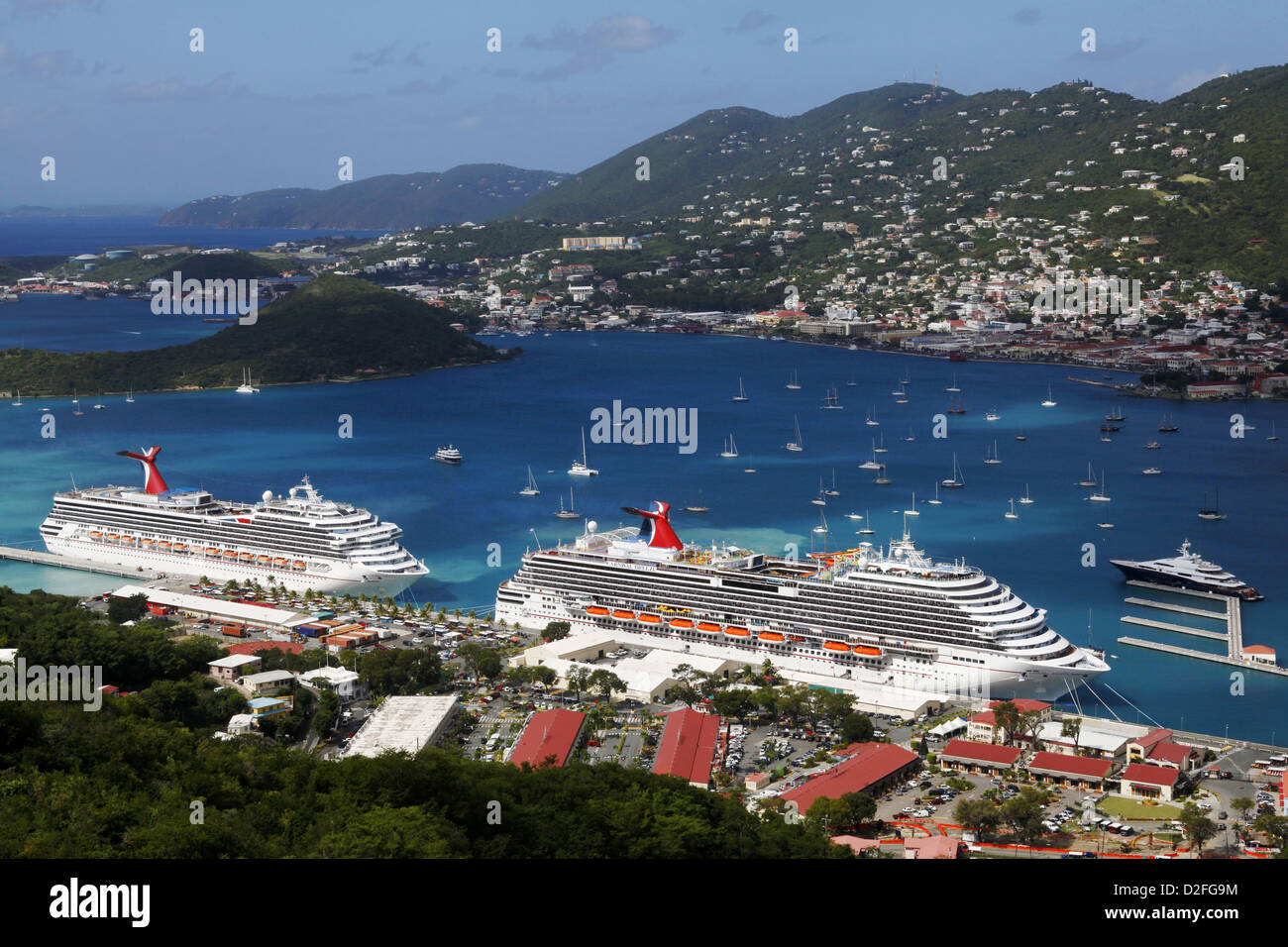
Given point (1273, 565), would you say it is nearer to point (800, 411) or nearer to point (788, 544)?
point (788, 544)

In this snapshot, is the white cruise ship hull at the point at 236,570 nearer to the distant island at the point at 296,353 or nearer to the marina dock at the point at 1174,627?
the marina dock at the point at 1174,627

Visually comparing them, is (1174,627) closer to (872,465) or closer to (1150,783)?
(1150,783)

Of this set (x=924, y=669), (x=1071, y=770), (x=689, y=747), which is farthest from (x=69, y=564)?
(x=1071, y=770)

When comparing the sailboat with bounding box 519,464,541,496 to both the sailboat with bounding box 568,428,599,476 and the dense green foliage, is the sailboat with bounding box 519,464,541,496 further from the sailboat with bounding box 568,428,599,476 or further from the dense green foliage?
the dense green foliage

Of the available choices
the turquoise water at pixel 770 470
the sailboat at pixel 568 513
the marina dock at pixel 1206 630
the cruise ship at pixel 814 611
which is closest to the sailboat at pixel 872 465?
the turquoise water at pixel 770 470

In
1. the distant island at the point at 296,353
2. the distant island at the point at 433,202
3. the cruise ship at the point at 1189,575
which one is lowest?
the cruise ship at the point at 1189,575

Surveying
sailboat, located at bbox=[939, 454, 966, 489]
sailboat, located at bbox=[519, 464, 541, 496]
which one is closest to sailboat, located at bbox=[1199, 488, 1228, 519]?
sailboat, located at bbox=[939, 454, 966, 489]
